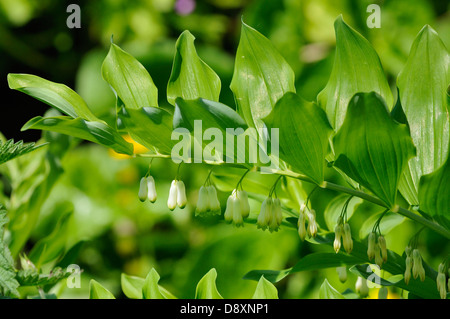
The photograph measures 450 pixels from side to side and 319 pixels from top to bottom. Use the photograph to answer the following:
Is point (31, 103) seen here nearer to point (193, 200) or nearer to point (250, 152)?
point (193, 200)

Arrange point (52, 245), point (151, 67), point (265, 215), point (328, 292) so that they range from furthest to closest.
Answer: point (151, 67) → point (52, 245) → point (328, 292) → point (265, 215)

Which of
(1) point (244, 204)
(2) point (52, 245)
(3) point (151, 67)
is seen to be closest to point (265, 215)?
(1) point (244, 204)

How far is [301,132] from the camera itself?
56cm

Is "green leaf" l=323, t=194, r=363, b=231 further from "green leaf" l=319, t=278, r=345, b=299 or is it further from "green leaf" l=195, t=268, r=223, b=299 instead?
"green leaf" l=195, t=268, r=223, b=299

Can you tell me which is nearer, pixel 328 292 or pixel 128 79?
pixel 128 79

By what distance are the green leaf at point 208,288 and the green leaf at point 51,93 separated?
0.91 feet

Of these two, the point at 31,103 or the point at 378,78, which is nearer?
the point at 378,78

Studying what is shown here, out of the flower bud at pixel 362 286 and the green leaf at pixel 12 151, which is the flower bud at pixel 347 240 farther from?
the green leaf at pixel 12 151

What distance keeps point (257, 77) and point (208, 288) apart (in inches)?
11.8

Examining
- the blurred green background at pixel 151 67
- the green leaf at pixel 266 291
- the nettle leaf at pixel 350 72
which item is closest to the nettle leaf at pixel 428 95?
the nettle leaf at pixel 350 72

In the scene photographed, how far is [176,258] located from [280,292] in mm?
493

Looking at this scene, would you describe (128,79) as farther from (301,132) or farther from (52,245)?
(52,245)
